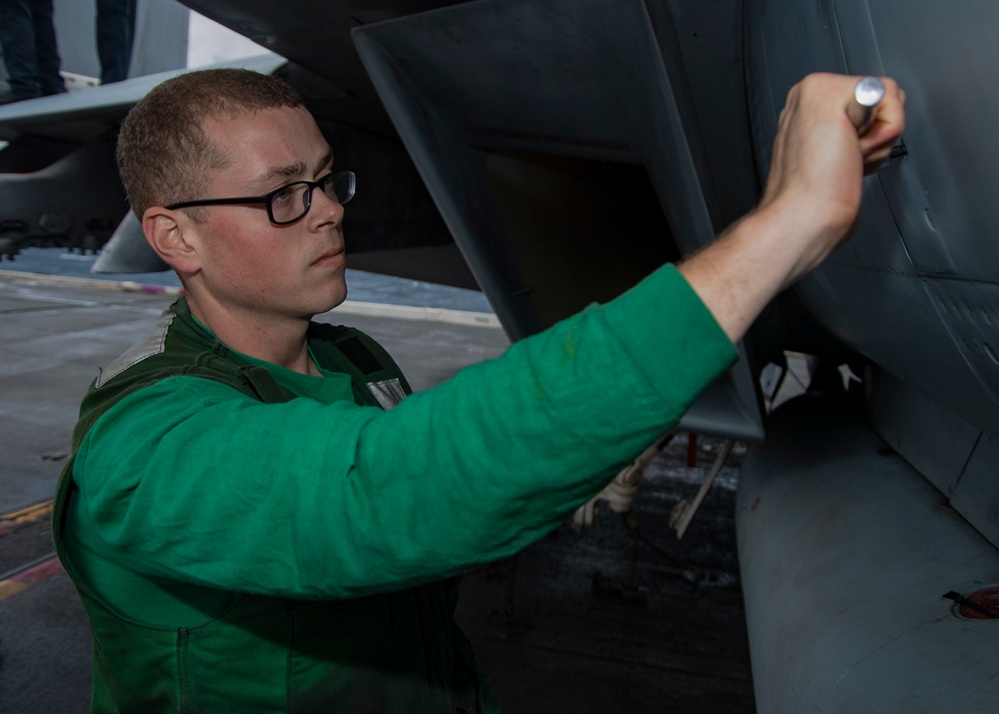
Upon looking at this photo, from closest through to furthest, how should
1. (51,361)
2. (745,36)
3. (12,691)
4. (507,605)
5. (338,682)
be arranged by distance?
(338,682)
(745,36)
(12,691)
(507,605)
(51,361)

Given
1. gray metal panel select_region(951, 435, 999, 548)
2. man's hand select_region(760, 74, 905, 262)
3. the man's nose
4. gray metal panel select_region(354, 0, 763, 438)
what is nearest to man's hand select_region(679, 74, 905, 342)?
man's hand select_region(760, 74, 905, 262)

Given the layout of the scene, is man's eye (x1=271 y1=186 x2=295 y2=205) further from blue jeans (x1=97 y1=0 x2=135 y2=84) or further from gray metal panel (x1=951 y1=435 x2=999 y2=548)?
blue jeans (x1=97 y1=0 x2=135 y2=84)

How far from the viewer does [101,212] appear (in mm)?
3662

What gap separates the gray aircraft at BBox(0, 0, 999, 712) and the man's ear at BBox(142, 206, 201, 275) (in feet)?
3.18

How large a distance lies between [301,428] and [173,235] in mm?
567

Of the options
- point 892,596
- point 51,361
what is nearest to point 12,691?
point 892,596

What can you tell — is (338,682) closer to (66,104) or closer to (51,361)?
(66,104)

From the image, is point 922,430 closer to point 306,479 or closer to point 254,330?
point 254,330

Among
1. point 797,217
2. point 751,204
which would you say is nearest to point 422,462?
point 797,217

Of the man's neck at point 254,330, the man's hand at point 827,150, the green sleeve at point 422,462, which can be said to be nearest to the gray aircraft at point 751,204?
the man's hand at point 827,150

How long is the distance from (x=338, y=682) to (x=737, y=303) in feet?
2.74

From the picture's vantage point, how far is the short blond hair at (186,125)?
44.0 inches

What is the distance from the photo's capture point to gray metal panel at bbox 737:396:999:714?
1.43 meters

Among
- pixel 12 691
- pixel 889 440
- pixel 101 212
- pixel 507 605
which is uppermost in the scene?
pixel 101 212
